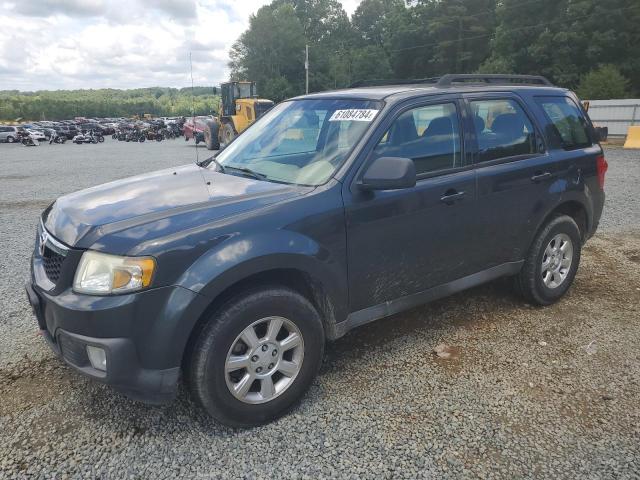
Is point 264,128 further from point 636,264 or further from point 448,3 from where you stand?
point 448,3

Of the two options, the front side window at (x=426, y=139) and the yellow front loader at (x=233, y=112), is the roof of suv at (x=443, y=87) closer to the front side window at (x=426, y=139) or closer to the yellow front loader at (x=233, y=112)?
the front side window at (x=426, y=139)

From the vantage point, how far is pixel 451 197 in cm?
340

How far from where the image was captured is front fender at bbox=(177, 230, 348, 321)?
8.01 feet

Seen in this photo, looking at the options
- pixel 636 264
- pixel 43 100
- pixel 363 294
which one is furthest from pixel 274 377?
pixel 43 100

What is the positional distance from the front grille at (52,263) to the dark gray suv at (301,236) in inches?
0.7

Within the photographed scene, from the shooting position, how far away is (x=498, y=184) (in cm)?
366

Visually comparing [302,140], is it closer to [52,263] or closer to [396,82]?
[396,82]

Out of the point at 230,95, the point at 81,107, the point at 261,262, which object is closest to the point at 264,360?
the point at 261,262

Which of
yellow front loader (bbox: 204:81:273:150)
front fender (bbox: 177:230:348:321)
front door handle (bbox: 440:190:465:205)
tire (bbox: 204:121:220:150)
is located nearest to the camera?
front fender (bbox: 177:230:348:321)

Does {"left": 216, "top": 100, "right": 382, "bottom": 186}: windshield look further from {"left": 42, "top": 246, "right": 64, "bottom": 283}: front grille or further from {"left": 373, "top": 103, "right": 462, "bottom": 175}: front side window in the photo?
{"left": 42, "top": 246, "right": 64, "bottom": 283}: front grille

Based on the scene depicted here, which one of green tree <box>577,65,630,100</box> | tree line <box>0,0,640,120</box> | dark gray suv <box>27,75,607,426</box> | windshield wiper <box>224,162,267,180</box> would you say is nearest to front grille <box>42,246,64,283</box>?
dark gray suv <box>27,75,607,426</box>

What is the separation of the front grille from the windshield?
4.30 feet

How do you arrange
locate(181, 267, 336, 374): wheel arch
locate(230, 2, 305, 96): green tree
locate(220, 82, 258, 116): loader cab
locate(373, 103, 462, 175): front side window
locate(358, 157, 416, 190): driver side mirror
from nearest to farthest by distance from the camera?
locate(181, 267, 336, 374): wheel arch, locate(358, 157, 416, 190): driver side mirror, locate(373, 103, 462, 175): front side window, locate(220, 82, 258, 116): loader cab, locate(230, 2, 305, 96): green tree

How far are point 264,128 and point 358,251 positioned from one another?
1.50 m
